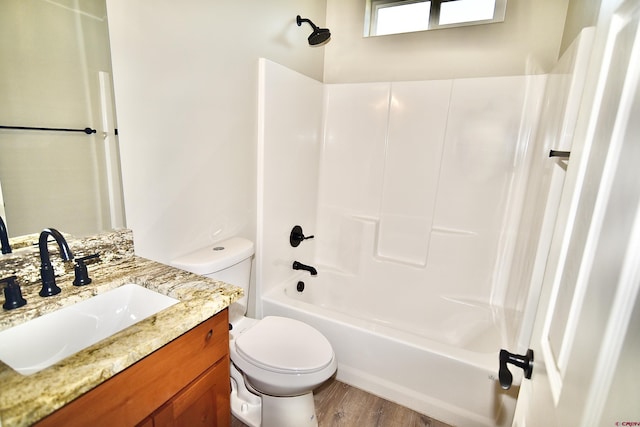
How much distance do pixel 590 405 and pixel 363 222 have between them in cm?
207

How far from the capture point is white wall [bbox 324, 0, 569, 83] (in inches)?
72.6

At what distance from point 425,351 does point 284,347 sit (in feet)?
2.33

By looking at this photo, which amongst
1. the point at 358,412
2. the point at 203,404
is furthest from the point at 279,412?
the point at 203,404

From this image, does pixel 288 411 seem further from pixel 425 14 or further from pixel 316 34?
pixel 425 14

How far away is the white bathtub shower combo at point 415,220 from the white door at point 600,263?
875 mm

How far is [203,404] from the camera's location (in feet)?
3.18

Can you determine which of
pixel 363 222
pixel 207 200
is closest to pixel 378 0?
pixel 363 222

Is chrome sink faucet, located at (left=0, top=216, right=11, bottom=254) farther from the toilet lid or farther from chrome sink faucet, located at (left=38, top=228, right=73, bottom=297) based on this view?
the toilet lid

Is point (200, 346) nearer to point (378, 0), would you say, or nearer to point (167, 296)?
point (167, 296)

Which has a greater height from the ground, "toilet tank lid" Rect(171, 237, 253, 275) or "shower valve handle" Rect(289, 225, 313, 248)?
"toilet tank lid" Rect(171, 237, 253, 275)

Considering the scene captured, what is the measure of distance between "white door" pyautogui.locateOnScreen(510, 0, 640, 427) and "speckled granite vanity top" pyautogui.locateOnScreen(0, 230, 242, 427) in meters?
0.84

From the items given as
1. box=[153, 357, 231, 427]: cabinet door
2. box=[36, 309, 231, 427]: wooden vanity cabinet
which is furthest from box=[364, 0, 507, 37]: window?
box=[153, 357, 231, 427]: cabinet door

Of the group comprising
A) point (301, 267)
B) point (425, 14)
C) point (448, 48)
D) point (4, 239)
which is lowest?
point (301, 267)

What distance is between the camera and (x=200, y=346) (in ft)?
3.04
